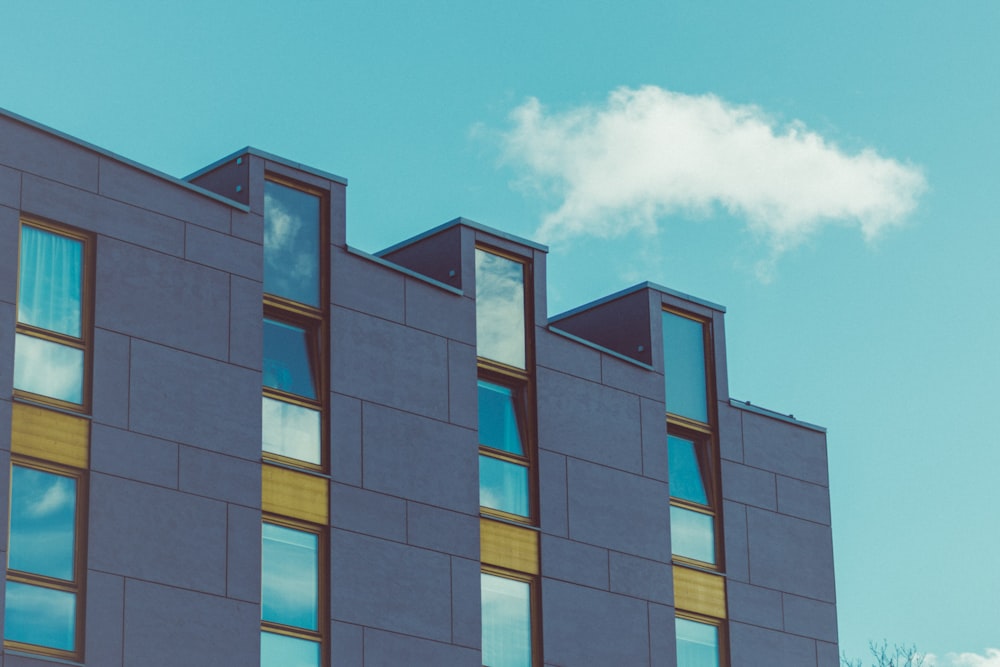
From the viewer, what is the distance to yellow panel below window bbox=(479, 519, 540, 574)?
28844 mm

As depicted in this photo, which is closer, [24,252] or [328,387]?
[24,252]

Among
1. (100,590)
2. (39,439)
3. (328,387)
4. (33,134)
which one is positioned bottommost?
(100,590)

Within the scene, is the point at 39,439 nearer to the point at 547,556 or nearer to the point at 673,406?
the point at 547,556

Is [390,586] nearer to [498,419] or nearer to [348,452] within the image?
[348,452]

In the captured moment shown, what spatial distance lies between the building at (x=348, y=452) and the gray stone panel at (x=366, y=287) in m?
0.04

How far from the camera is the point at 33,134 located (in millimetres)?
24906

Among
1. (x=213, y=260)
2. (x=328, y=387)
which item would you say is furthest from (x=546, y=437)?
(x=213, y=260)

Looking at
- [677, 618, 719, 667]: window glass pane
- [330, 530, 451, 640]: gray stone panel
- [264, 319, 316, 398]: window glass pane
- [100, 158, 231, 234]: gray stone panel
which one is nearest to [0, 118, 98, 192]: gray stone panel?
[100, 158, 231, 234]: gray stone panel

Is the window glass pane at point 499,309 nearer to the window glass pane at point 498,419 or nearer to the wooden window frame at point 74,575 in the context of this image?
the window glass pane at point 498,419

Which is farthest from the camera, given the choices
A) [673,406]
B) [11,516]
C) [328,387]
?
[673,406]

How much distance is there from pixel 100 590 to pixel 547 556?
798 cm

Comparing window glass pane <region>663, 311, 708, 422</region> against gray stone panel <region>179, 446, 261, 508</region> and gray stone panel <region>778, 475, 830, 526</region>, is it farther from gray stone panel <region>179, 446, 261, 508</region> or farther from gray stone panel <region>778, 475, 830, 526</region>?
gray stone panel <region>179, 446, 261, 508</region>

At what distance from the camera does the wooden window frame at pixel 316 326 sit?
1062 inches

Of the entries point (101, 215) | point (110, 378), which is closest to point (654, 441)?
point (110, 378)
